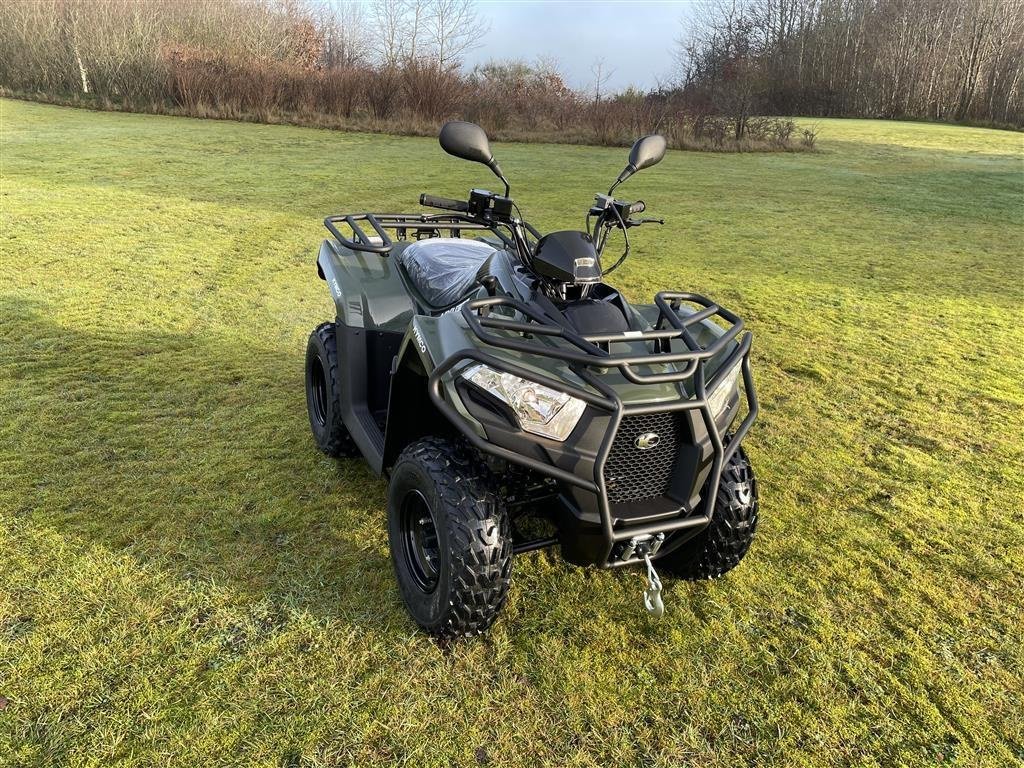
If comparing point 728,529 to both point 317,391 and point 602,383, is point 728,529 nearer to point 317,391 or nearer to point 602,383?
point 602,383

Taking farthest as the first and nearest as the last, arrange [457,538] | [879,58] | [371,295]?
[879,58] < [371,295] < [457,538]

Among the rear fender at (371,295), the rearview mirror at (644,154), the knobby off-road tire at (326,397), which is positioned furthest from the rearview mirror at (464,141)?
the knobby off-road tire at (326,397)

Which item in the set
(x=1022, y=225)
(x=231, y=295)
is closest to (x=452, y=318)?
(x=231, y=295)

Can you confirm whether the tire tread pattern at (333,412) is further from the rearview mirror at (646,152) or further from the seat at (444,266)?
the rearview mirror at (646,152)

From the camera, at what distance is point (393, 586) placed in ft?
7.70

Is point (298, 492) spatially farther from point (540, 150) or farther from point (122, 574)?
point (540, 150)

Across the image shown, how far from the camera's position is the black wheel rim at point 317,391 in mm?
3273

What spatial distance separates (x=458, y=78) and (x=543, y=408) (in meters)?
21.5

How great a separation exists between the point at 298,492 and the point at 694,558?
5.25ft

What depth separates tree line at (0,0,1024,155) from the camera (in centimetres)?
1905

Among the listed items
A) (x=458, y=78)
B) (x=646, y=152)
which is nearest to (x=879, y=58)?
(x=458, y=78)

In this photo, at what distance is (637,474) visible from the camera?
6.15ft

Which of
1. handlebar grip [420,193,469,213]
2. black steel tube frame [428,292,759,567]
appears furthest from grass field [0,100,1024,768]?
handlebar grip [420,193,469,213]

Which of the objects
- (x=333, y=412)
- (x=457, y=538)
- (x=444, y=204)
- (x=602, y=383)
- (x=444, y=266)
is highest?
(x=444, y=204)
